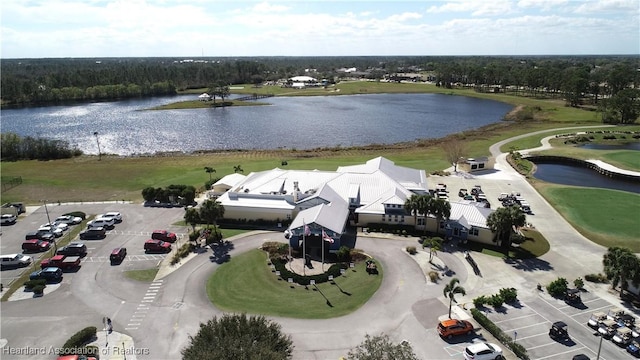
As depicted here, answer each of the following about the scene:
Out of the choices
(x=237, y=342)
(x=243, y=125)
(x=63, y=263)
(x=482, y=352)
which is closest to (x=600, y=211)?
(x=482, y=352)

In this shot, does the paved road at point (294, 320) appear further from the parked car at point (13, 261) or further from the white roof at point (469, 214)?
the parked car at point (13, 261)

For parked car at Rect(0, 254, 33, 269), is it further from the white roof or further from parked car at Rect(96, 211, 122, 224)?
the white roof

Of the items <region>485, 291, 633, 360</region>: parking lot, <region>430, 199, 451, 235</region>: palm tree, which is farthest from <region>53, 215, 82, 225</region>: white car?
<region>485, 291, 633, 360</region>: parking lot

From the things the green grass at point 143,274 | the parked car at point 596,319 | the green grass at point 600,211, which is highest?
the green grass at point 600,211

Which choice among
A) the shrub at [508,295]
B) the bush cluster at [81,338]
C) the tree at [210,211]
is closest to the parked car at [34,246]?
the tree at [210,211]

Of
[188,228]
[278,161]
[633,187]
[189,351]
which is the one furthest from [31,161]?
[633,187]

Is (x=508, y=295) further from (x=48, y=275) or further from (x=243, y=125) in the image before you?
(x=243, y=125)
